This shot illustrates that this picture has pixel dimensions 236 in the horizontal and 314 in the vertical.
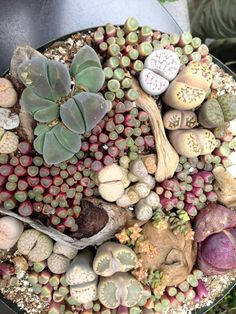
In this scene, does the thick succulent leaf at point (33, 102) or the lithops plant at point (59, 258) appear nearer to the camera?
the thick succulent leaf at point (33, 102)

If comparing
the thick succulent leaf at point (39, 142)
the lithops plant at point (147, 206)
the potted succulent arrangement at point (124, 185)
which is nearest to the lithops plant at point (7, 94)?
the potted succulent arrangement at point (124, 185)

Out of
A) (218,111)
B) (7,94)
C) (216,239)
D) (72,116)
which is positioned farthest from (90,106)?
(216,239)

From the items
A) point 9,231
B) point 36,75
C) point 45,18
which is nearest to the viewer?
point 36,75

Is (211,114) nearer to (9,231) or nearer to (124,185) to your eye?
(124,185)

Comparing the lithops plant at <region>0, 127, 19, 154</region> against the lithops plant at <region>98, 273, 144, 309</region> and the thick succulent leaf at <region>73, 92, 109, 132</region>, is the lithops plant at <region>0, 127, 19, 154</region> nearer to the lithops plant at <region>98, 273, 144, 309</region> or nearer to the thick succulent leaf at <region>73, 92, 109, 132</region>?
the thick succulent leaf at <region>73, 92, 109, 132</region>

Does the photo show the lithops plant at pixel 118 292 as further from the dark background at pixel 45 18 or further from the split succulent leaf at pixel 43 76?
the dark background at pixel 45 18

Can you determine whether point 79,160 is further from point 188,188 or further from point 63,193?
point 188,188

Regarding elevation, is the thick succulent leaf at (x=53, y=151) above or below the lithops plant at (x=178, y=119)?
below
